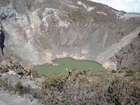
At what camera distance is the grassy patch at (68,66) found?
61.6 meters

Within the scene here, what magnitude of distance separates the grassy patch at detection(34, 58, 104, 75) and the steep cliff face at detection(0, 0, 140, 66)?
199cm

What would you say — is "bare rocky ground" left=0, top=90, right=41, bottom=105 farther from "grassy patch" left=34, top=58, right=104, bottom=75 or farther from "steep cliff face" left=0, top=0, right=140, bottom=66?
"steep cliff face" left=0, top=0, right=140, bottom=66

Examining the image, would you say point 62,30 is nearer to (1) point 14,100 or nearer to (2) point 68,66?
(2) point 68,66

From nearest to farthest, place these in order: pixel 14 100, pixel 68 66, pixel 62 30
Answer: pixel 14 100
pixel 68 66
pixel 62 30

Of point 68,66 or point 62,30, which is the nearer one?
point 68,66

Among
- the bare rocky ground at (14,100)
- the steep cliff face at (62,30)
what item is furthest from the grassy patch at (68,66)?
the bare rocky ground at (14,100)

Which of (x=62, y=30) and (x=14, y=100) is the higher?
(x=62, y=30)

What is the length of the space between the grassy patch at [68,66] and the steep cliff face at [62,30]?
199cm

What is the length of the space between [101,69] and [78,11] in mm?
23057

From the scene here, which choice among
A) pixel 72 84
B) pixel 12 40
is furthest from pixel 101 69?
pixel 72 84

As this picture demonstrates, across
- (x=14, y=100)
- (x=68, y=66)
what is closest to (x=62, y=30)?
(x=68, y=66)

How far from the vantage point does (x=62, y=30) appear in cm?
7550

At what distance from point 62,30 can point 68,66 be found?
14334mm

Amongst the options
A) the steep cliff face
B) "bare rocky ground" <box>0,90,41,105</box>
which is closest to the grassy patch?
the steep cliff face
